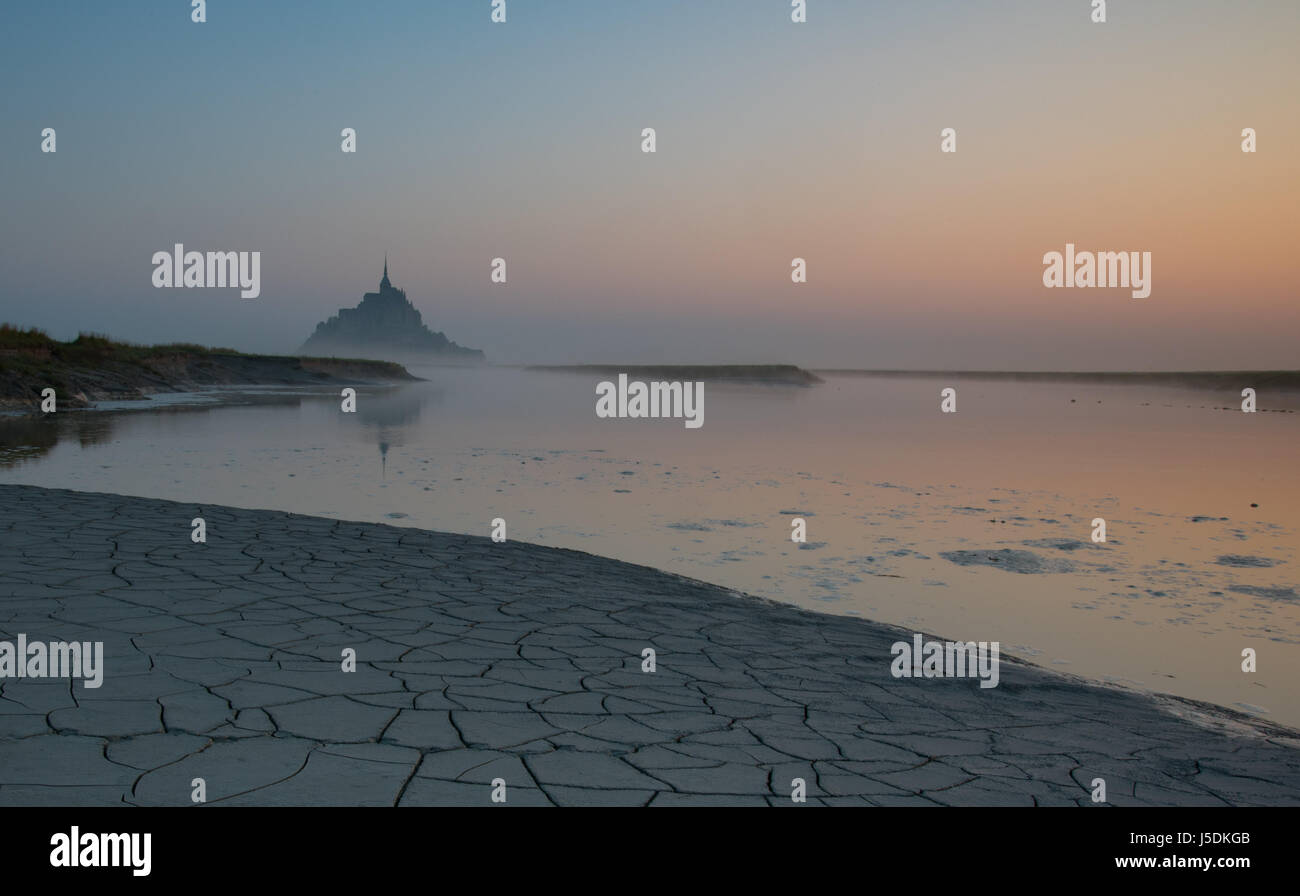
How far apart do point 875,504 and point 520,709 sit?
8.54 meters

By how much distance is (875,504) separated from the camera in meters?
11.7

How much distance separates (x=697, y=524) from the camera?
10188 mm

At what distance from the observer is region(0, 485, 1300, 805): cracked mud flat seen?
313 centimetres

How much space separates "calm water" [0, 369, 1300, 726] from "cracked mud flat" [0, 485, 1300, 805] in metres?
1.22

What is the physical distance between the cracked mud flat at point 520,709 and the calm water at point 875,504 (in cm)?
122

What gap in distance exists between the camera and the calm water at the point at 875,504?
6.55 metres
